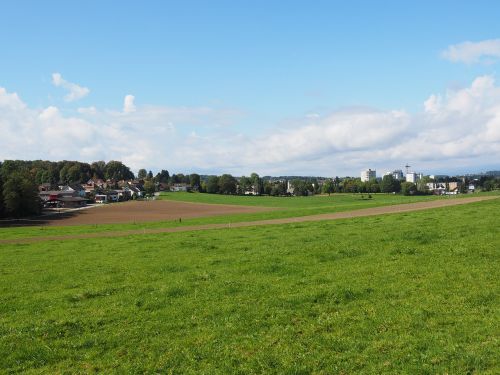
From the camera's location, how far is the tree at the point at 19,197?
4072 inches

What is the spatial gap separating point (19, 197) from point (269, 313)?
10963cm

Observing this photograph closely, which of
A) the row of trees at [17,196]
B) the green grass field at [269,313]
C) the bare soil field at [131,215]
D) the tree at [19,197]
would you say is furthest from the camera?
the row of trees at [17,196]

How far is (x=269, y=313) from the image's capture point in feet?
44.1

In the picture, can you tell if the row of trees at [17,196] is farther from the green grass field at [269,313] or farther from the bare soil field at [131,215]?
the green grass field at [269,313]

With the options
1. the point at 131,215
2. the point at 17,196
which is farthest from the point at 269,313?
the point at 17,196

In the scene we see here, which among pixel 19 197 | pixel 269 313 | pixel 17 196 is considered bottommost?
pixel 269 313

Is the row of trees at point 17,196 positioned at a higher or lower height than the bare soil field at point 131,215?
higher

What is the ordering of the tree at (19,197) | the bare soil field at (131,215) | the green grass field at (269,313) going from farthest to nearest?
1. the tree at (19,197)
2. the bare soil field at (131,215)
3. the green grass field at (269,313)

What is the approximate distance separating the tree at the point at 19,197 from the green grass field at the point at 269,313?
90.9 m

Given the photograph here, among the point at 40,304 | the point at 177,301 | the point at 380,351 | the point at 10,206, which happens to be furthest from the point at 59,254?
the point at 10,206

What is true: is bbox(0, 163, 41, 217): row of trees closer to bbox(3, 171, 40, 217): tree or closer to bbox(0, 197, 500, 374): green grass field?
bbox(3, 171, 40, 217): tree

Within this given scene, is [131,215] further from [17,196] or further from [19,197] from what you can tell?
[19,197]

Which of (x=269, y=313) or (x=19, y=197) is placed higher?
(x=19, y=197)

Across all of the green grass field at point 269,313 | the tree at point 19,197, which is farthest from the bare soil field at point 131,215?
the green grass field at point 269,313
